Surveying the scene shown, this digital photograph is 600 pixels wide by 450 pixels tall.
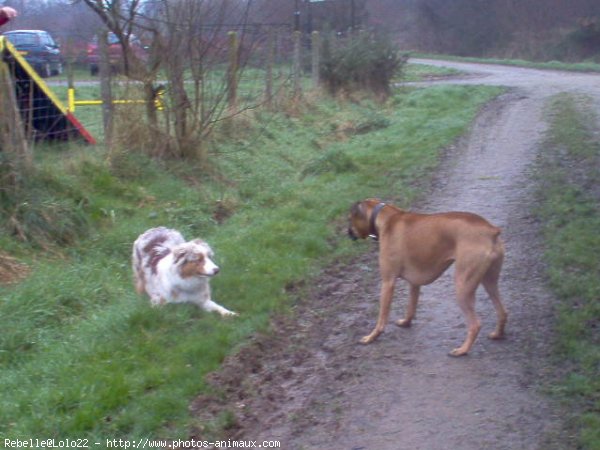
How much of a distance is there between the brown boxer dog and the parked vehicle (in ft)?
50.4

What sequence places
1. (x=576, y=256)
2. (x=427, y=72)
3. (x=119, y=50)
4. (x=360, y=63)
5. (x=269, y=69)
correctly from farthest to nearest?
(x=427, y=72) → (x=360, y=63) → (x=269, y=69) → (x=119, y=50) → (x=576, y=256)

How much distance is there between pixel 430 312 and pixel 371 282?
107cm

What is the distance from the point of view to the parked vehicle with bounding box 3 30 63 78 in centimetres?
2089

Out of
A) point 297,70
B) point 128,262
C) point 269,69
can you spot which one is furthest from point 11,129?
point 297,70

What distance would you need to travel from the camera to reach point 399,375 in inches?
230

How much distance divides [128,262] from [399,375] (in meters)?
4.01

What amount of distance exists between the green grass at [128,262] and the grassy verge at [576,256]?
6.17 feet

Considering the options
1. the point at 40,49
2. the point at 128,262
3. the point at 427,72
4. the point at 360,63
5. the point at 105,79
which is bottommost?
the point at 427,72

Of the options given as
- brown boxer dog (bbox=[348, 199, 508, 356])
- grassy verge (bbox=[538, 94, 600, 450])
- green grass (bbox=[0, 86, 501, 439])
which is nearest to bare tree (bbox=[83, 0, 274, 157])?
green grass (bbox=[0, 86, 501, 439])

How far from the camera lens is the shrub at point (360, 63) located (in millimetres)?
23125

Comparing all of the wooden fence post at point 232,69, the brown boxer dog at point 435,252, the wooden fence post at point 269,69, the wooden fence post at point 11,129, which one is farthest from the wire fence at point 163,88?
the brown boxer dog at point 435,252

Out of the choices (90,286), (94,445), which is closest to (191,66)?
(90,286)

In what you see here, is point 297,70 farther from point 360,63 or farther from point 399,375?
point 399,375

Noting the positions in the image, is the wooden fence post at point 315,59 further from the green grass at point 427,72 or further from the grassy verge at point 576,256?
the green grass at point 427,72
